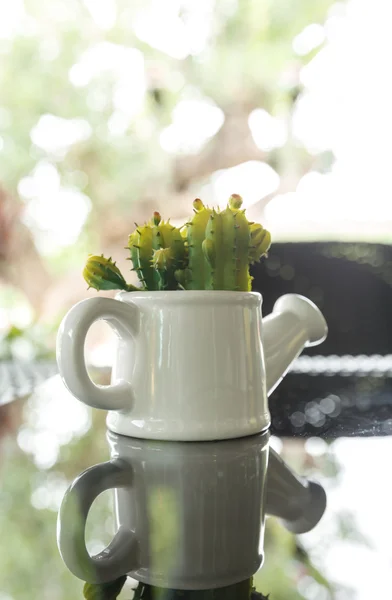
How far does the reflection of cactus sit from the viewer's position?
45cm

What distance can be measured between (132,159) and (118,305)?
1.88m

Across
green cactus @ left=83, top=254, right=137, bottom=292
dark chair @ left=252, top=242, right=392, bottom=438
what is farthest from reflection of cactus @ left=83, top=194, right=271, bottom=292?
dark chair @ left=252, top=242, right=392, bottom=438

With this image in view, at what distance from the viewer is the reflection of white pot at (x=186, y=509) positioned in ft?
0.81

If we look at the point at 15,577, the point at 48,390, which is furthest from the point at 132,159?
the point at 15,577

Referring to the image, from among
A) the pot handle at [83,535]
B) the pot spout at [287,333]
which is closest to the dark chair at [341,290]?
the pot spout at [287,333]

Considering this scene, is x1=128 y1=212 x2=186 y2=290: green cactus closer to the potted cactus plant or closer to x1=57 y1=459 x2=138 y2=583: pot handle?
the potted cactus plant

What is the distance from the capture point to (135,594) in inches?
8.8

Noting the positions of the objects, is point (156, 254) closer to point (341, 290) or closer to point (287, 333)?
point (287, 333)

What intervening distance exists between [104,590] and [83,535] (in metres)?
0.06

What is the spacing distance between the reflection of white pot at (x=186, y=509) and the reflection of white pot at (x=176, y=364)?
0.06ft

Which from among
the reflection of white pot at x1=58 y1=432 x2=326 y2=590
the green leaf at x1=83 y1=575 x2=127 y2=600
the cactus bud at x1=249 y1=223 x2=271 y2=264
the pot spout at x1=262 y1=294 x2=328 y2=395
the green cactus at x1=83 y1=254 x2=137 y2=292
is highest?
the cactus bud at x1=249 y1=223 x2=271 y2=264

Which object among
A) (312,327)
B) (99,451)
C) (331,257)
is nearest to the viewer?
(99,451)

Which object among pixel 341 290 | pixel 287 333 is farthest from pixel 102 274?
pixel 341 290

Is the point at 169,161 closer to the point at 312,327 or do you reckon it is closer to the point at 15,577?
the point at 312,327
